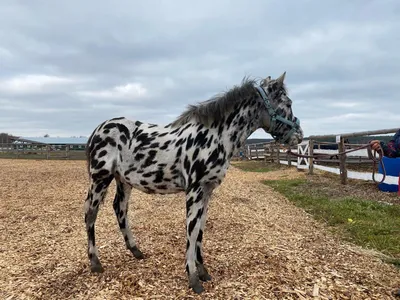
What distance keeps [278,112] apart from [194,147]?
3.43 feet

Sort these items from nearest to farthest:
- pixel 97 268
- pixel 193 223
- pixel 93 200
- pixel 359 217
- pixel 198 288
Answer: pixel 198 288 → pixel 193 223 → pixel 97 268 → pixel 93 200 → pixel 359 217

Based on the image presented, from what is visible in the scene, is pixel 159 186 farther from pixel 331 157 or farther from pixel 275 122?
pixel 331 157

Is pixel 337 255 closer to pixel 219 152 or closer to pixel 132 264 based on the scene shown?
pixel 219 152

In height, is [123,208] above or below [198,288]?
above

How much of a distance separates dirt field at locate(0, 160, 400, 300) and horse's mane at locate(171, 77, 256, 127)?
1818 mm

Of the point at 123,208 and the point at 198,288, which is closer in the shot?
the point at 198,288

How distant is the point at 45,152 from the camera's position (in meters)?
28.5

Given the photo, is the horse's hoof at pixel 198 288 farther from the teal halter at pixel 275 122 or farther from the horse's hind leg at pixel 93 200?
the teal halter at pixel 275 122

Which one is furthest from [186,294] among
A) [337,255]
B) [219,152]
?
[337,255]

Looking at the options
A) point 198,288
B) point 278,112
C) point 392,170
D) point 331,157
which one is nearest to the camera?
point 198,288

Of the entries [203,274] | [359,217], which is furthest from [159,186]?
[359,217]

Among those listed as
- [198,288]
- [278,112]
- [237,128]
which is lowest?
[198,288]

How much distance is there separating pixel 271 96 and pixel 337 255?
2349mm

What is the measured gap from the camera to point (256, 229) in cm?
578
